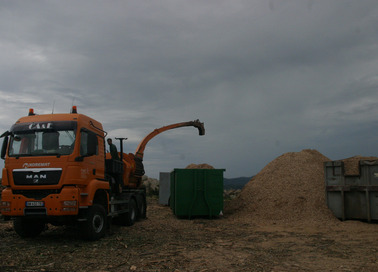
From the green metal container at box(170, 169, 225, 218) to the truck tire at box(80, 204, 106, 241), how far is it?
6.01 m

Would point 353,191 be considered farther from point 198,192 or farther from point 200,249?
point 200,249

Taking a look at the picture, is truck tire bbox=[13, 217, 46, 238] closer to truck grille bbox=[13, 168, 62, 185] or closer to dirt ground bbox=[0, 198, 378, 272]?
dirt ground bbox=[0, 198, 378, 272]

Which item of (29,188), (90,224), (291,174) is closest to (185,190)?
(291,174)

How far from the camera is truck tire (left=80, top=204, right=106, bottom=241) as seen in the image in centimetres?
923

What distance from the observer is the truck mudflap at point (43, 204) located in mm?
8641

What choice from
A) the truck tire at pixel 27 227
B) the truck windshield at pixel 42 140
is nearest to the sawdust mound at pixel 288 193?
the truck tire at pixel 27 227

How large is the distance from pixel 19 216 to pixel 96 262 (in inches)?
114

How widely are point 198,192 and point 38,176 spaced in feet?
26.8

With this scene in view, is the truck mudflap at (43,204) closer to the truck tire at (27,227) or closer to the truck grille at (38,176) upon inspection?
the truck grille at (38,176)

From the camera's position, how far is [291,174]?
1736cm

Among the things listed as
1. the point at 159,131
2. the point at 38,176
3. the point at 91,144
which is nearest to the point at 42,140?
the point at 38,176

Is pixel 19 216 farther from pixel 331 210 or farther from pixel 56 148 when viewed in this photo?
pixel 331 210

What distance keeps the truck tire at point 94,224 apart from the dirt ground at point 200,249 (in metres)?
0.24

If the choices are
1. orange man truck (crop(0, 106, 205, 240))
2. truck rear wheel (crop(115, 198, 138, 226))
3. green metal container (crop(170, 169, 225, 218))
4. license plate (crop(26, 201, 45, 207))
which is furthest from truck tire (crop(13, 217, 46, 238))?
green metal container (crop(170, 169, 225, 218))
